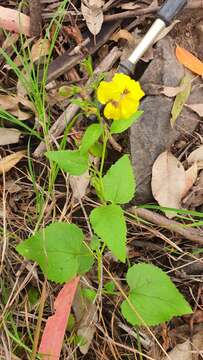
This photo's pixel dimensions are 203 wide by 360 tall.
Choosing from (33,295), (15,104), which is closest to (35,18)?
(15,104)

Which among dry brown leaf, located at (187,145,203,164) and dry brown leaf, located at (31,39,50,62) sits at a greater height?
dry brown leaf, located at (31,39,50,62)

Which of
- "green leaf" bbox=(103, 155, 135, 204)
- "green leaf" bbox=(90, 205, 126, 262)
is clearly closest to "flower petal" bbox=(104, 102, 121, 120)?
"green leaf" bbox=(103, 155, 135, 204)

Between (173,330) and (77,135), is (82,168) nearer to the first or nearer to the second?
(77,135)

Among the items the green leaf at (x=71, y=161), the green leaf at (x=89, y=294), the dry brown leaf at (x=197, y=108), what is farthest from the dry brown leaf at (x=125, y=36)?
the green leaf at (x=89, y=294)

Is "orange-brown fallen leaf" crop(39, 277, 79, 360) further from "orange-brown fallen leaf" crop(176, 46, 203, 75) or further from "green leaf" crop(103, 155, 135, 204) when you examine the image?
"orange-brown fallen leaf" crop(176, 46, 203, 75)

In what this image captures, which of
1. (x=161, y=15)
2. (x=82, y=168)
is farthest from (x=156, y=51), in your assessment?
(x=82, y=168)

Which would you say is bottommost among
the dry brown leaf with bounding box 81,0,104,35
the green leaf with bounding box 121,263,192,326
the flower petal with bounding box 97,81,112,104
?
the green leaf with bounding box 121,263,192,326

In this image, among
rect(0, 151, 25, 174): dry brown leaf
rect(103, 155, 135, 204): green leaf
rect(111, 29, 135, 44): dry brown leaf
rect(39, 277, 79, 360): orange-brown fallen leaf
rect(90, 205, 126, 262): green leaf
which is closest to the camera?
rect(90, 205, 126, 262): green leaf
